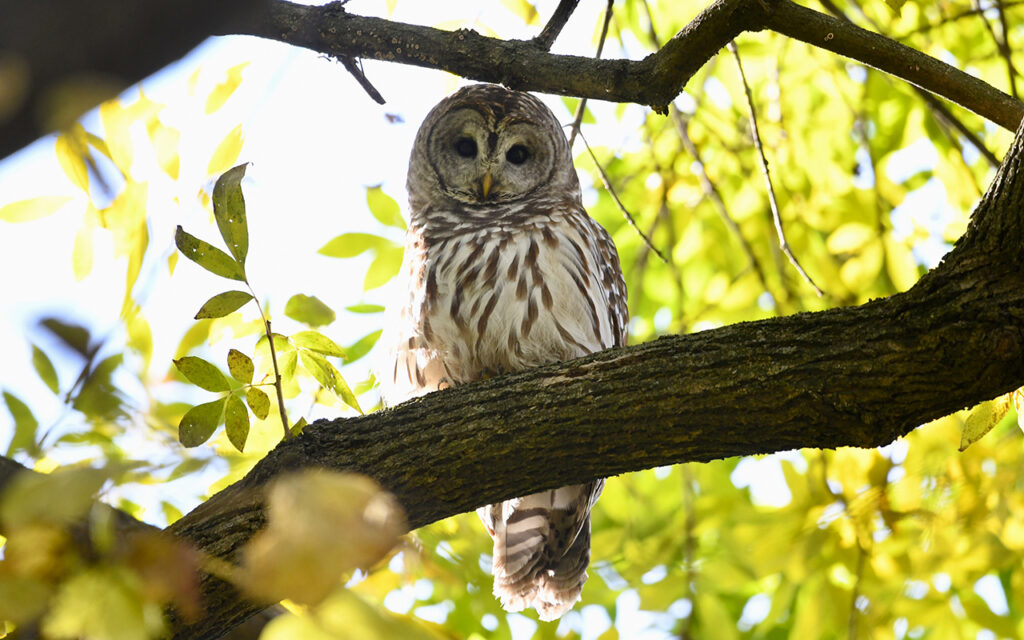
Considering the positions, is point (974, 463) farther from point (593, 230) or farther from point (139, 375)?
point (139, 375)

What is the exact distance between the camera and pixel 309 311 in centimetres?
236

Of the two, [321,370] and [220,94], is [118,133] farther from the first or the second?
[321,370]

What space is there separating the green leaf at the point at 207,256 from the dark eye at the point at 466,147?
7.61 feet

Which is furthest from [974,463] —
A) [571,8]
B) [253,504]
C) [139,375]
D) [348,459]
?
[139,375]

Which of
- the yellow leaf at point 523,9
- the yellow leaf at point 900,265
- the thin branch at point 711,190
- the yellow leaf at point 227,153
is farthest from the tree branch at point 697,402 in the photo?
the yellow leaf at point 900,265

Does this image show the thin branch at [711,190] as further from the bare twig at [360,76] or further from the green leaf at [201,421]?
the green leaf at [201,421]

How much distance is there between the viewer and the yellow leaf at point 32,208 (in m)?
2.03

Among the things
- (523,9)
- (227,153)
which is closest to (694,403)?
(227,153)

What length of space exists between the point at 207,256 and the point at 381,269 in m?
1.58

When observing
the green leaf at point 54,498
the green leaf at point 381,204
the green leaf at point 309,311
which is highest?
the green leaf at point 381,204

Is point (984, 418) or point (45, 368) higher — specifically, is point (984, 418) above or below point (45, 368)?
above

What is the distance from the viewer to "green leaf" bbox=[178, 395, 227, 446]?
6.68ft

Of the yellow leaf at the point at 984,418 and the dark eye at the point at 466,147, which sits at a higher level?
Answer: the dark eye at the point at 466,147

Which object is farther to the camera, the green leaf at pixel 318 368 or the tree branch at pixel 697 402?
the green leaf at pixel 318 368
